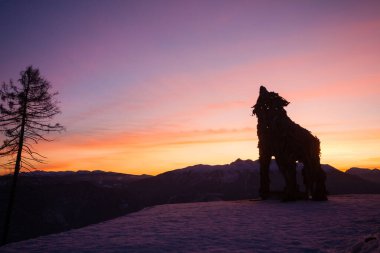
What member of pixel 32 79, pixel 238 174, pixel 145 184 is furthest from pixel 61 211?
pixel 32 79

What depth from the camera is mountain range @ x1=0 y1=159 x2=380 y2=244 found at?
4050 inches

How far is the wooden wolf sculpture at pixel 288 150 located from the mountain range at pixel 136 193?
78831 millimetres

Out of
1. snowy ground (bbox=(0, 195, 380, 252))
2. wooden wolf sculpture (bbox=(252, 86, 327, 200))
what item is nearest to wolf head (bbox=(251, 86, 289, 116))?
wooden wolf sculpture (bbox=(252, 86, 327, 200))

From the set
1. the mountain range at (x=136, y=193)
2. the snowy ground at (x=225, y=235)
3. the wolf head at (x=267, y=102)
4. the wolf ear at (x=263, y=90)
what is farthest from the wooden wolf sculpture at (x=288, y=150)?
the mountain range at (x=136, y=193)

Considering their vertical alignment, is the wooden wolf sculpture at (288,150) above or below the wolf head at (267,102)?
below

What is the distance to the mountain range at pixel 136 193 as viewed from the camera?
102875 millimetres

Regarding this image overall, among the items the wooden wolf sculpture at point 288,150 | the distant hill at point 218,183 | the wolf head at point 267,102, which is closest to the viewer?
the wooden wolf sculpture at point 288,150

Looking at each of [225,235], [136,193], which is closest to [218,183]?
[136,193]

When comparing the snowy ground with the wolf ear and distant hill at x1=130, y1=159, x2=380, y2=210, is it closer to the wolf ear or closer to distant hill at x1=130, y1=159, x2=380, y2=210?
the wolf ear

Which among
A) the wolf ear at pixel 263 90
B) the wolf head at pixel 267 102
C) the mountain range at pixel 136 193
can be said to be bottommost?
the mountain range at pixel 136 193

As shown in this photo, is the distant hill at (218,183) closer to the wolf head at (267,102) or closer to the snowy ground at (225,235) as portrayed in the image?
the wolf head at (267,102)

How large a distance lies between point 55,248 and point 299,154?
17.6m

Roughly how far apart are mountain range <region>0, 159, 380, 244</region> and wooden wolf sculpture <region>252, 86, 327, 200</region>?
3104 inches

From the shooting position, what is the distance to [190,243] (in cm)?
1000
